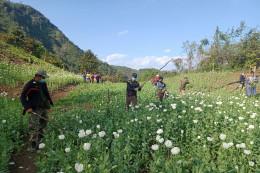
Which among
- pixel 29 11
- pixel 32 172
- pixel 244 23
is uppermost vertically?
pixel 29 11

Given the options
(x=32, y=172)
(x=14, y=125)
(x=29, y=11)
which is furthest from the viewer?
(x=29, y=11)

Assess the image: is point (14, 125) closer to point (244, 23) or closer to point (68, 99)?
point (68, 99)

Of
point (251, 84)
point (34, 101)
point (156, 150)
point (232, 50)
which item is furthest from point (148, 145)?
point (232, 50)

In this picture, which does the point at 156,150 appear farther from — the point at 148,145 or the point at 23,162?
the point at 23,162

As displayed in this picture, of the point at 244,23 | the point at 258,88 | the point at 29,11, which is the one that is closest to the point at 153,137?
the point at 258,88

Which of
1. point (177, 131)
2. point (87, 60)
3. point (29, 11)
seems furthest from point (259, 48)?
point (29, 11)

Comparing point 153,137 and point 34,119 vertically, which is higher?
point 34,119

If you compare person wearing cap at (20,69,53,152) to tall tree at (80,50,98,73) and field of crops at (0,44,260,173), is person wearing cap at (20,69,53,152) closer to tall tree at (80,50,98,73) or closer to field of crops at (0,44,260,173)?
field of crops at (0,44,260,173)

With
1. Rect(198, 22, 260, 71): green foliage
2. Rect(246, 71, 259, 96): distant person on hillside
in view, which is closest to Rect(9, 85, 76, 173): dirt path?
Rect(246, 71, 259, 96): distant person on hillside

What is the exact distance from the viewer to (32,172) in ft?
11.3

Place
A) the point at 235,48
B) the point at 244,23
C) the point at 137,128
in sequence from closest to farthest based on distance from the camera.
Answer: the point at 137,128 < the point at 235,48 < the point at 244,23

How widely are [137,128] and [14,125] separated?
3.95 m

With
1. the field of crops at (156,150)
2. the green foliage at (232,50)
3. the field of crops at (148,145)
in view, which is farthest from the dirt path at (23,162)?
the green foliage at (232,50)

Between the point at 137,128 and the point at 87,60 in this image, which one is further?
the point at 87,60
